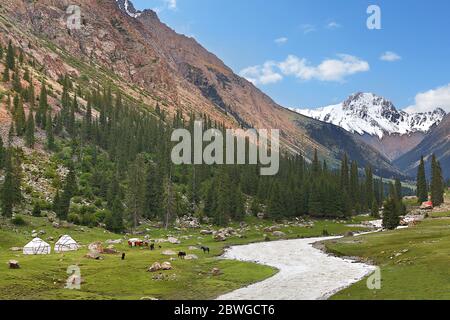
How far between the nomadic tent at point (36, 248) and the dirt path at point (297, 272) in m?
31.4

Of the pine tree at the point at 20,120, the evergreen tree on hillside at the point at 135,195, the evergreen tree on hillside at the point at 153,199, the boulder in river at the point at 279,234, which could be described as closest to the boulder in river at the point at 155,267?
the evergreen tree on hillside at the point at 135,195

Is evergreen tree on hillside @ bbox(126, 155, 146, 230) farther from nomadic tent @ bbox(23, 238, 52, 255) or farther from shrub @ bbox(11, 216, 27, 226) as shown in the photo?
nomadic tent @ bbox(23, 238, 52, 255)

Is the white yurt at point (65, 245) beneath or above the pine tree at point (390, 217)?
beneath

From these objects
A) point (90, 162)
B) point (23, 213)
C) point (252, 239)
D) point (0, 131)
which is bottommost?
point (252, 239)

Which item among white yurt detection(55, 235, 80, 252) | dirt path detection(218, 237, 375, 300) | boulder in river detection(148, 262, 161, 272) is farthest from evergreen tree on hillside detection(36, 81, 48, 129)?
boulder in river detection(148, 262, 161, 272)

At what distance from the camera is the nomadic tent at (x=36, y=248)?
254 feet

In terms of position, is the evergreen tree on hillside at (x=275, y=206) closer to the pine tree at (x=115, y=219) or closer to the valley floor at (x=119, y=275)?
the pine tree at (x=115, y=219)

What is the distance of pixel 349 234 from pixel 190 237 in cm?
3951

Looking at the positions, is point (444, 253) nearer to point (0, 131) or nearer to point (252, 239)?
point (252, 239)

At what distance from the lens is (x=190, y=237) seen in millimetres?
117188

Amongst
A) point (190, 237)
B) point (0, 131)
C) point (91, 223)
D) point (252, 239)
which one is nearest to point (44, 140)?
point (0, 131)

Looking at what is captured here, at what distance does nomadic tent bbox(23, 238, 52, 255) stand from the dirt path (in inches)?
1237

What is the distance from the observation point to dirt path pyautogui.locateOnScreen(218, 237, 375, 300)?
50.0m

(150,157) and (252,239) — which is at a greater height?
(150,157)
